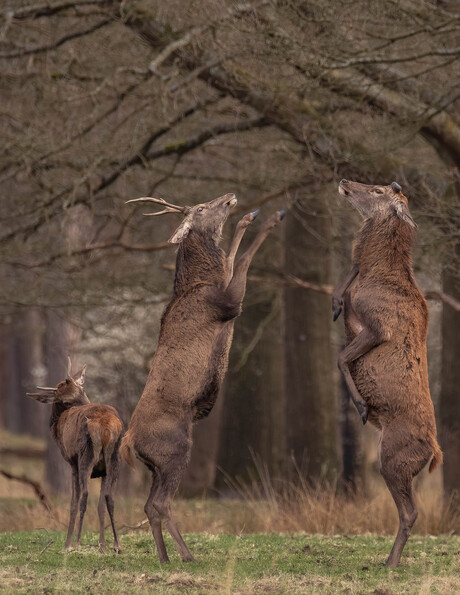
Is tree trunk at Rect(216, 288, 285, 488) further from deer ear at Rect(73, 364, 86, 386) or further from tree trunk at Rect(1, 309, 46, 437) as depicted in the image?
tree trunk at Rect(1, 309, 46, 437)

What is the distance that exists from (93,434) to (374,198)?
311 cm

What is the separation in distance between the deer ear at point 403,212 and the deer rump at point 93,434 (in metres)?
2.98

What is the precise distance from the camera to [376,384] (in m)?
7.54

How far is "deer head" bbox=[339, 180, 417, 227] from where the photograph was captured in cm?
799

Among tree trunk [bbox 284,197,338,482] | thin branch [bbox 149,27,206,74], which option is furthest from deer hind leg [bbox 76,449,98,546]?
tree trunk [bbox 284,197,338,482]

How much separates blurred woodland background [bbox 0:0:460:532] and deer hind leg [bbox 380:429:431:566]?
3477mm

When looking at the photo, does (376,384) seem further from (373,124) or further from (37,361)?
(37,361)

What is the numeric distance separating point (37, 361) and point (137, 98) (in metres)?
21.9

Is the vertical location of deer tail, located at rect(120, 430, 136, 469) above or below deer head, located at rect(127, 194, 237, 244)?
below

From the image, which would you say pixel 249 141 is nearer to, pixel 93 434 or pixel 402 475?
pixel 93 434

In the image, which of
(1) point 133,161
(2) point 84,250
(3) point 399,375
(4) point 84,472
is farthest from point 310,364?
(3) point 399,375

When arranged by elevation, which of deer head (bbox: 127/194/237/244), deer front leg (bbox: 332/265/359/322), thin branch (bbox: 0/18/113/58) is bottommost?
deer front leg (bbox: 332/265/359/322)

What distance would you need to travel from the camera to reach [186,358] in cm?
760

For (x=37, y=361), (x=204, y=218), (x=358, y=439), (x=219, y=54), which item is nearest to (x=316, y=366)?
(x=358, y=439)
